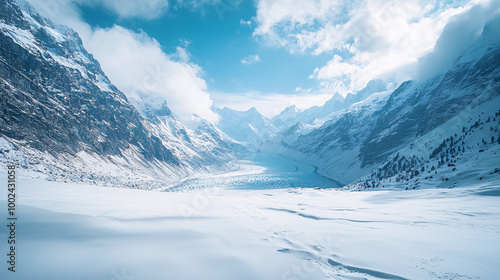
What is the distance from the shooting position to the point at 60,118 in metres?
119

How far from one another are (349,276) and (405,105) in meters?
218

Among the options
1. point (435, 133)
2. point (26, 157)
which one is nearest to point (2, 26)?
point (26, 157)

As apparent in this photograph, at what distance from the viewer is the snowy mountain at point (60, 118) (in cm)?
9138

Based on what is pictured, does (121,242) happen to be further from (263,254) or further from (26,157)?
(26,157)

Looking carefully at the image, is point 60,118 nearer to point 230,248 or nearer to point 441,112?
point 230,248

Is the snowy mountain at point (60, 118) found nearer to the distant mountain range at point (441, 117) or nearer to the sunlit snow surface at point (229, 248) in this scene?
the sunlit snow surface at point (229, 248)

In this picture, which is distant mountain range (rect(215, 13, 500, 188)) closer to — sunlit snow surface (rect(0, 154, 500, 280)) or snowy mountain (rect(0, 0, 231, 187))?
sunlit snow surface (rect(0, 154, 500, 280))

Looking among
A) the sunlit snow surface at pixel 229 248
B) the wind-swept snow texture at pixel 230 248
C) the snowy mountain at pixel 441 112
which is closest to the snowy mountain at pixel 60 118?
the wind-swept snow texture at pixel 230 248

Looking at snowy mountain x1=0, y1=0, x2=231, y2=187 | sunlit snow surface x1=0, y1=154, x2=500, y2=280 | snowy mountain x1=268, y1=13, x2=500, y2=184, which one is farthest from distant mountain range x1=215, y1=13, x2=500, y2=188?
snowy mountain x1=0, y1=0, x2=231, y2=187

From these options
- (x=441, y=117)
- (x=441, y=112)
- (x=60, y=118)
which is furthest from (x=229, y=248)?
(x=60, y=118)

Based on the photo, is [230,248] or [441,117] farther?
[441,117]

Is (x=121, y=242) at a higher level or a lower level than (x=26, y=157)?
lower

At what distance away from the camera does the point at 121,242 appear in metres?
4.73

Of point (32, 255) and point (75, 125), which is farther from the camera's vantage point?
point (75, 125)
